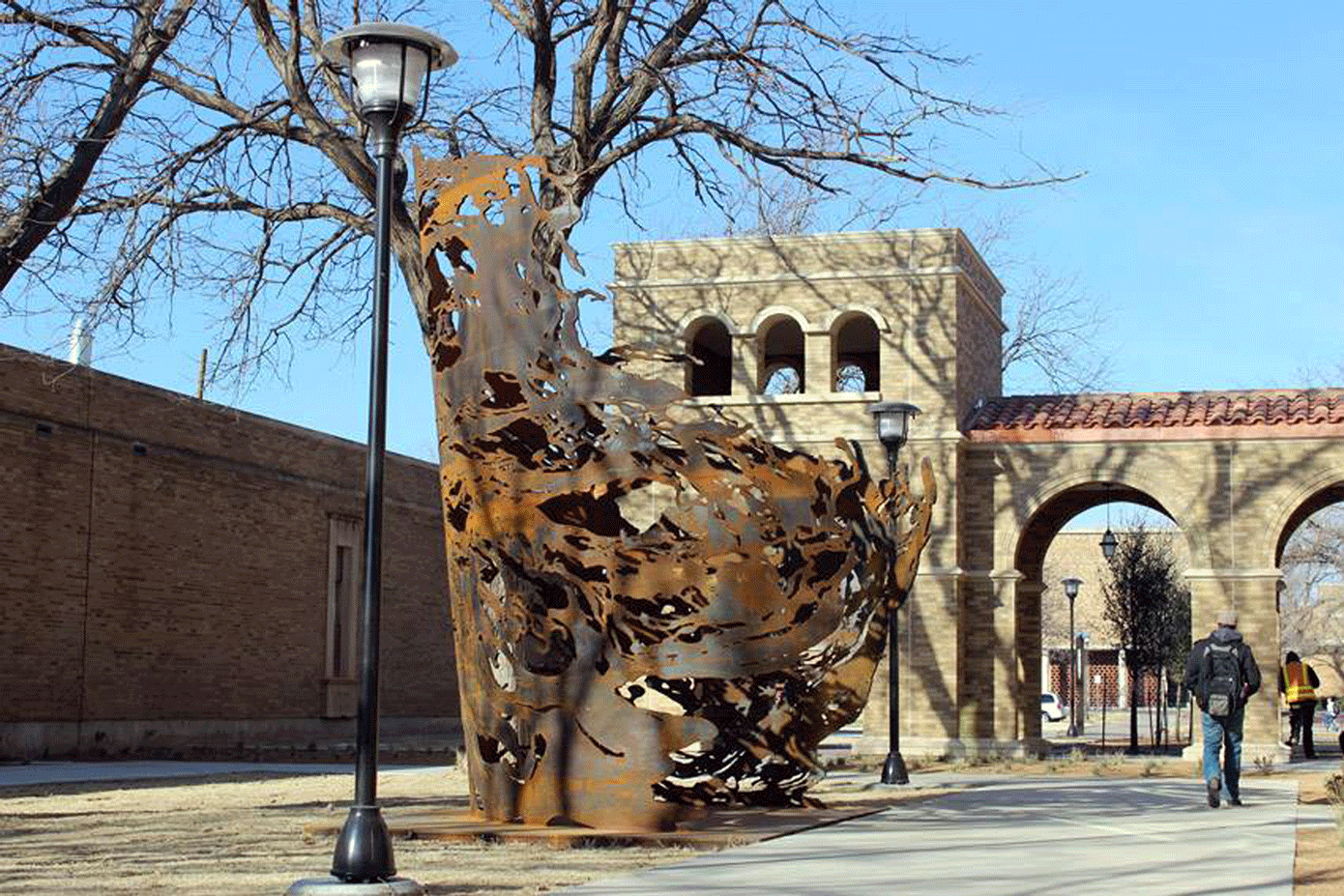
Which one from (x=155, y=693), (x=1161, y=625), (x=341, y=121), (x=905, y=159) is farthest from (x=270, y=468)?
(x=1161, y=625)

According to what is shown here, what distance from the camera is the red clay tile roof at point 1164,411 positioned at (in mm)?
27641

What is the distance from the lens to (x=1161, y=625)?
37.9 m

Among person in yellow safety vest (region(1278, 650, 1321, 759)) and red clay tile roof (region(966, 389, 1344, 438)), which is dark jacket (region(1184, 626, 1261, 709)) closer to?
person in yellow safety vest (region(1278, 650, 1321, 759))

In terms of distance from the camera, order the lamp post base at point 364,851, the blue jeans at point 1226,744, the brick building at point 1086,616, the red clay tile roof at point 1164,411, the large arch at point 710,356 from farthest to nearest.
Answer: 1. the brick building at point 1086,616
2. the large arch at point 710,356
3. the red clay tile roof at point 1164,411
4. the blue jeans at point 1226,744
5. the lamp post base at point 364,851

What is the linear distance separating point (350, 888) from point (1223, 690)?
32.0 ft

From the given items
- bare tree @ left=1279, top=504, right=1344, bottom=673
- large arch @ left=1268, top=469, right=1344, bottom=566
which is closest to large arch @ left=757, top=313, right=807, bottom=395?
large arch @ left=1268, top=469, right=1344, bottom=566

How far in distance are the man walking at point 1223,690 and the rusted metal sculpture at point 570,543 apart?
15.8 feet

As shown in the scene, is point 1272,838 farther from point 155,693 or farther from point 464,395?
point 155,693

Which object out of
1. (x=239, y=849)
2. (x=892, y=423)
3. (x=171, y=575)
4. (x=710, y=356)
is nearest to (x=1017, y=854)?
(x=239, y=849)

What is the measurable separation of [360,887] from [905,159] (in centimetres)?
1268

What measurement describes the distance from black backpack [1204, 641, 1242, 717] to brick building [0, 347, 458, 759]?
14174 millimetres

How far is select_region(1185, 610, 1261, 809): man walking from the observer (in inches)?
644

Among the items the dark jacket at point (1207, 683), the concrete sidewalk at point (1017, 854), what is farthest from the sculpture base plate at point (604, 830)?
the dark jacket at point (1207, 683)

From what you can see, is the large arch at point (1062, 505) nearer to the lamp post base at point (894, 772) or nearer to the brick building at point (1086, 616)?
the lamp post base at point (894, 772)
